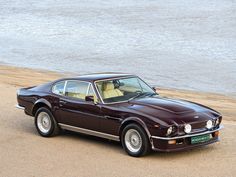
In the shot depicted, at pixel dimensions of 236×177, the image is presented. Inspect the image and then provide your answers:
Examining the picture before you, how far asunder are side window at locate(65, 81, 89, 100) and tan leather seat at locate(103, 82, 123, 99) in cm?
36

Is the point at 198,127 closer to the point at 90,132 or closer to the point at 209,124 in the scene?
the point at 209,124

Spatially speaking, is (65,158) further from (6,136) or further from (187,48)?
(187,48)

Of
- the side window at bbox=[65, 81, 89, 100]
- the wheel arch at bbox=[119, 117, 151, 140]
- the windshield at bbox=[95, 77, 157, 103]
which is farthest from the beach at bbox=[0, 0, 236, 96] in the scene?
the wheel arch at bbox=[119, 117, 151, 140]

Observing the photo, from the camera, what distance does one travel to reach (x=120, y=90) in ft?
34.9

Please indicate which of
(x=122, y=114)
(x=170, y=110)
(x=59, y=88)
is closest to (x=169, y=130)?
(x=170, y=110)

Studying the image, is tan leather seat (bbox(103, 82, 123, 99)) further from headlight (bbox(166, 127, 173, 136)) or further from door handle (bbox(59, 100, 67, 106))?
headlight (bbox(166, 127, 173, 136))

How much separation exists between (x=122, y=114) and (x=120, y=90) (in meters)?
0.86

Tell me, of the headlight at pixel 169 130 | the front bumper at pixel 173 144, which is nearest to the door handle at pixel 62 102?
the front bumper at pixel 173 144

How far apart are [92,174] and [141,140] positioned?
1152 mm

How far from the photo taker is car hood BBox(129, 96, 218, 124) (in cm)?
949

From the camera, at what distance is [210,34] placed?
3950cm

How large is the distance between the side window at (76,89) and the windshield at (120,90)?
0.27 metres

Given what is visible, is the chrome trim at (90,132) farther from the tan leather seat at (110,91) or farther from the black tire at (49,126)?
the tan leather seat at (110,91)

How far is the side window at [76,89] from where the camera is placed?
35.4ft
